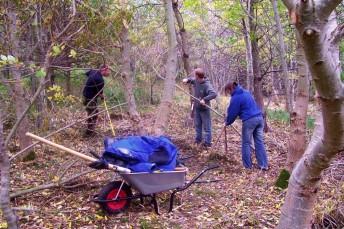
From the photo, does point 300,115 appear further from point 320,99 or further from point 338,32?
point 320,99

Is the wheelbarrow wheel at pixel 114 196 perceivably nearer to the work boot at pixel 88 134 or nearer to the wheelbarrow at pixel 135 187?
the wheelbarrow at pixel 135 187

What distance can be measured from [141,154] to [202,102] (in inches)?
145

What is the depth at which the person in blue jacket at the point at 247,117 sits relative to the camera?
7219 mm

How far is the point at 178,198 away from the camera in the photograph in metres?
5.55

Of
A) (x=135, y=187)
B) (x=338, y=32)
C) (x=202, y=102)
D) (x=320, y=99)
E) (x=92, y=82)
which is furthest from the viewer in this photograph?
(x=92, y=82)

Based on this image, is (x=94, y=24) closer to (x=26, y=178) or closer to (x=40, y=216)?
(x=26, y=178)

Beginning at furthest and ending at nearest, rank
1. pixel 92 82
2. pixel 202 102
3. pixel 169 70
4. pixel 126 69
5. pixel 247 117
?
1. pixel 92 82
2. pixel 126 69
3. pixel 202 102
4. pixel 169 70
5. pixel 247 117

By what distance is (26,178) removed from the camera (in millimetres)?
6008

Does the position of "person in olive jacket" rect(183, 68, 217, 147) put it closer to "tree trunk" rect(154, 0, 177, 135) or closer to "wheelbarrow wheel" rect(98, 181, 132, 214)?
"tree trunk" rect(154, 0, 177, 135)

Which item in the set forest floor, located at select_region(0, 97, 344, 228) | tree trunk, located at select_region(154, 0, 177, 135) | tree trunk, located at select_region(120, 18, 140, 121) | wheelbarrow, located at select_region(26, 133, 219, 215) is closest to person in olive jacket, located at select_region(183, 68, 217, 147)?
forest floor, located at select_region(0, 97, 344, 228)

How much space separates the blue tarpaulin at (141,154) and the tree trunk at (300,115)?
1785 mm

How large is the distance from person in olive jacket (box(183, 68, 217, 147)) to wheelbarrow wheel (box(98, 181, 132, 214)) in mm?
3751

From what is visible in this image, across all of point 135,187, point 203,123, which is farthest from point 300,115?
point 203,123

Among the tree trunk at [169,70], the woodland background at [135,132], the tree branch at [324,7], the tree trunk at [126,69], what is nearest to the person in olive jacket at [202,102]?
the woodland background at [135,132]
